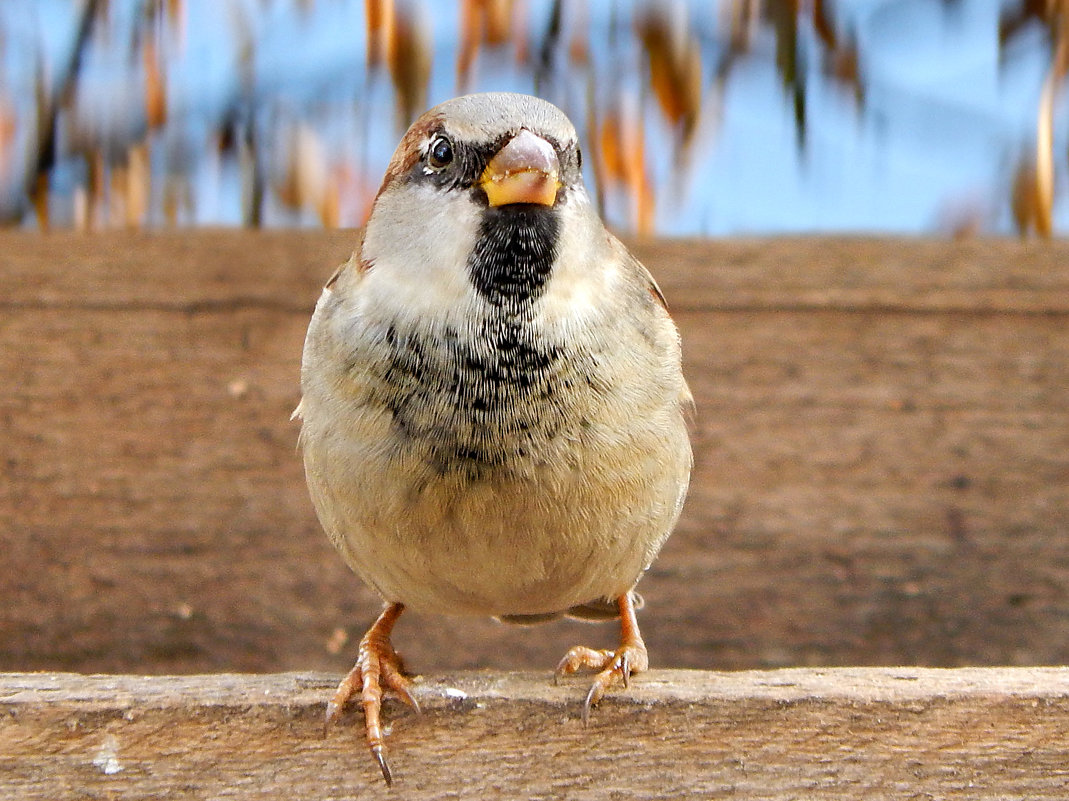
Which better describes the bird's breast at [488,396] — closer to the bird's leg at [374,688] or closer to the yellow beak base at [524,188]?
the yellow beak base at [524,188]

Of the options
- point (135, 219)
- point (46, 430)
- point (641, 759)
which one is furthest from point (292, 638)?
point (641, 759)

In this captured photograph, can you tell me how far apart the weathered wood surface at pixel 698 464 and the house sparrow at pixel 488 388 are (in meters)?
0.53

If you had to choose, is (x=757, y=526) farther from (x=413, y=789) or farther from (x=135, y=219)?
(x=135, y=219)

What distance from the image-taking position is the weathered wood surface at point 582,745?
3.84ft

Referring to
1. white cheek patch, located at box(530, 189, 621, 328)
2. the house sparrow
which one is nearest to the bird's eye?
the house sparrow

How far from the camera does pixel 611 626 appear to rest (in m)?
2.06

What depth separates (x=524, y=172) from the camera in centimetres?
126

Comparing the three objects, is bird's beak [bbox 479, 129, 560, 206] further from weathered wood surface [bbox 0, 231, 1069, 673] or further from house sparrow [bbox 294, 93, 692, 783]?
weathered wood surface [bbox 0, 231, 1069, 673]

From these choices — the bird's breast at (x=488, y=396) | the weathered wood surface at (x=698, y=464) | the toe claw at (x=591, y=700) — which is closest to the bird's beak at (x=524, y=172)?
the bird's breast at (x=488, y=396)

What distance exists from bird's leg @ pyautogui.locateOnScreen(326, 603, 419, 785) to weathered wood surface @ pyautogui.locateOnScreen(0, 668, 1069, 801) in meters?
0.02

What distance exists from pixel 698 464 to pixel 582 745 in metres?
0.79

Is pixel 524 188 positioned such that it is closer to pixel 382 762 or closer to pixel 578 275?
pixel 578 275

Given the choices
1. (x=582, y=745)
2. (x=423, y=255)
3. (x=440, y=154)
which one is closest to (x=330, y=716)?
(x=582, y=745)

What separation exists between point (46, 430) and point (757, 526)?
1099mm
